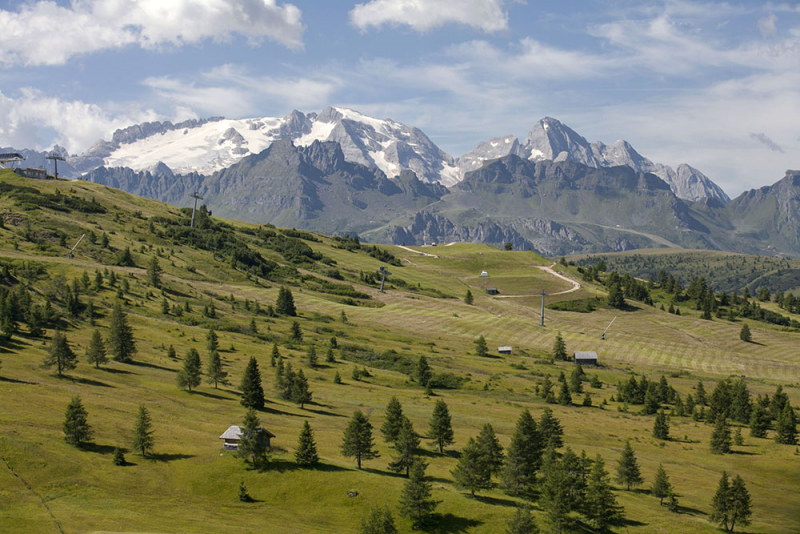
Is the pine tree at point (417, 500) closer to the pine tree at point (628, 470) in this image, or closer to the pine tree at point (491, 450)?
the pine tree at point (491, 450)

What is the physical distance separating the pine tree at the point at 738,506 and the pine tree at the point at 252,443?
5679cm

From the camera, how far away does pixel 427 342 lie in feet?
625

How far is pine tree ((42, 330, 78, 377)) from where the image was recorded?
104438mm

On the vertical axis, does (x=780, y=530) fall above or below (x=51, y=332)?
below

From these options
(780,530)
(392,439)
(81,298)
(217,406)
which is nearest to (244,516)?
(392,439)

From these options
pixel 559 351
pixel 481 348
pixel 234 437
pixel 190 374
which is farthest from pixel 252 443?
pixel 559 351

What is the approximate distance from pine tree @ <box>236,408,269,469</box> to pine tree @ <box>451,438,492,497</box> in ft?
78.3

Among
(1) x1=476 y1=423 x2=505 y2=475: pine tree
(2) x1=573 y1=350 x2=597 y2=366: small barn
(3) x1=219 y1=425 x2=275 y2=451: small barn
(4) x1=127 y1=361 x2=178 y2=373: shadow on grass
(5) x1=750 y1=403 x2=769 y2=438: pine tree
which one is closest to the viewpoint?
(3) x1=219 y1=425 x2=275 y2=451: small barn

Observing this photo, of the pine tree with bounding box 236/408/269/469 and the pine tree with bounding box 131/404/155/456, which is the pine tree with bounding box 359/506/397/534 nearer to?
the pine tree with bounding box 236/408/269/469

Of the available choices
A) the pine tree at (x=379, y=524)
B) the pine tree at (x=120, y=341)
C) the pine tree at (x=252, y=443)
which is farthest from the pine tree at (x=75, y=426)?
the pine tree at (x=120, y=341)

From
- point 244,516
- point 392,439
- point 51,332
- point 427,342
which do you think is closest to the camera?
point 244,516

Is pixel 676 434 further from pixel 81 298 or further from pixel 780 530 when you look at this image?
pixel 81 298

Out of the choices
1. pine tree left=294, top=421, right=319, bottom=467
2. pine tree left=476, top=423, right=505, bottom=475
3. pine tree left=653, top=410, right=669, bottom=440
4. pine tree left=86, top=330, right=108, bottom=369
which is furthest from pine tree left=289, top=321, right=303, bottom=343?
pine tree left=476, top=423, right=505, bottom=475

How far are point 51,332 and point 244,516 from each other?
84.9 metres
